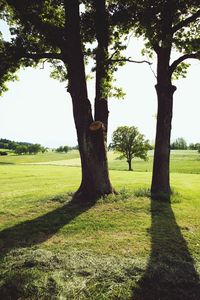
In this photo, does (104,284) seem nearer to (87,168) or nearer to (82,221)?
(82,221)

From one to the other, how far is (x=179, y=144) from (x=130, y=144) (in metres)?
97.7

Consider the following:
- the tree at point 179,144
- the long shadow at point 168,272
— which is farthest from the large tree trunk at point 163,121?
the tree at point 179,144

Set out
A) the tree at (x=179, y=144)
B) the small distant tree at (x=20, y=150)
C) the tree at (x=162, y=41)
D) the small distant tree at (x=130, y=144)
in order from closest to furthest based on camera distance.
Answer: the tree at (x=162, y=41)
the small distant tree at (x=130, y=144)
the small distant tree at (x=20, y=150)
the tree at (x=179, y=144)

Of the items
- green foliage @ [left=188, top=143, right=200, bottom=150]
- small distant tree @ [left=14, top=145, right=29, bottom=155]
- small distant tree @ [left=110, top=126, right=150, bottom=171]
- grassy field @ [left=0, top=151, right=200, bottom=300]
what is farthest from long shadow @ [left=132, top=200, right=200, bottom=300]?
green foliage @ [left=188, top=143, right=200, bottom=150]

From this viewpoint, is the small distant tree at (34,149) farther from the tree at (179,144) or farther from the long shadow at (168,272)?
the long shadow at (168,272)

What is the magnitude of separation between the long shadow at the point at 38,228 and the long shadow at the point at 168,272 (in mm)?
2904

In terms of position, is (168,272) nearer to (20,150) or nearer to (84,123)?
(84,123)

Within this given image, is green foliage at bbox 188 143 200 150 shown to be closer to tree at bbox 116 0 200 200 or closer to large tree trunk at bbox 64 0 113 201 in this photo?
tree at bbox 116 0 200 200

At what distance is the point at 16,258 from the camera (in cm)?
569

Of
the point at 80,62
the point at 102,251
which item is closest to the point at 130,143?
the point at 80,62

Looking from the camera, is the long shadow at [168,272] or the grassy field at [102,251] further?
the grassy field at [102,251]

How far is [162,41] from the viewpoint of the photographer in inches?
428

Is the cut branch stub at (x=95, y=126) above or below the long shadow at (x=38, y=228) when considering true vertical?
above

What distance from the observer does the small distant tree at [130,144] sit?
6322 cm
